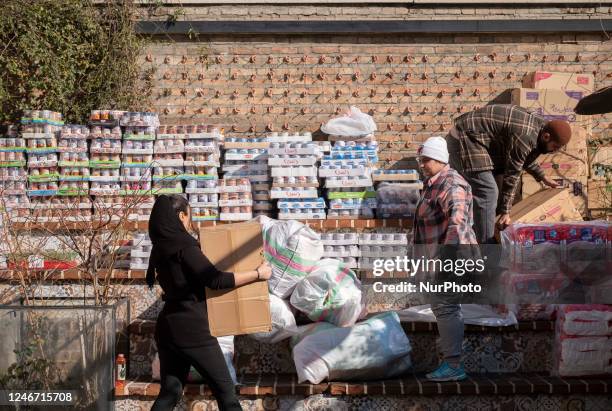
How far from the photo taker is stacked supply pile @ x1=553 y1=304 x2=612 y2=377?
232 inches

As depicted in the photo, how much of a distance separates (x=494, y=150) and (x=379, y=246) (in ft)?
4.51

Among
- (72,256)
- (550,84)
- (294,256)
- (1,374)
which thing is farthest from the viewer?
(550,84)

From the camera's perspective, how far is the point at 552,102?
8703mm

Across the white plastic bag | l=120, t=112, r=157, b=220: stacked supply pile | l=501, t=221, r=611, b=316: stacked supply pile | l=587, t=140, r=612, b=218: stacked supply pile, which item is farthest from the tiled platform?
the white plastic bag

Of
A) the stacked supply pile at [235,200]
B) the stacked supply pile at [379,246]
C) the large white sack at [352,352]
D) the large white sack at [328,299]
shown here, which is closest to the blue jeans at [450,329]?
the large white sack at [352,352]

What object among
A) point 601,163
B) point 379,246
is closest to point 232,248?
point 379,246

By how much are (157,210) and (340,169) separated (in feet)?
11.1

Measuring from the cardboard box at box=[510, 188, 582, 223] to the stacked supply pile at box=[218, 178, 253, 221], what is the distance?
2.57 metres

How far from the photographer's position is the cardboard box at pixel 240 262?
16.4ft

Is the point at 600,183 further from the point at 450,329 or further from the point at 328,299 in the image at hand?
the point at 328,299

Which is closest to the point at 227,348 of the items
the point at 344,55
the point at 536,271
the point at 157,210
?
the point at 157,210

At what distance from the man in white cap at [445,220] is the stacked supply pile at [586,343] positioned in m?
0.81

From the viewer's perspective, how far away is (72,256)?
7.05 meters

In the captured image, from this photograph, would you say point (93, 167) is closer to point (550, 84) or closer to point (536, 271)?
point (536, 271)
